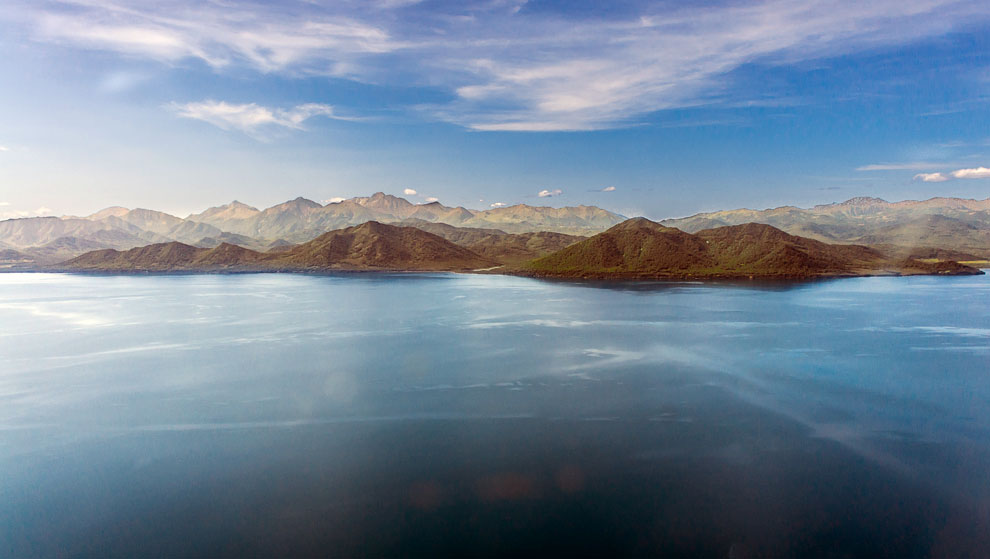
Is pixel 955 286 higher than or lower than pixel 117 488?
higher

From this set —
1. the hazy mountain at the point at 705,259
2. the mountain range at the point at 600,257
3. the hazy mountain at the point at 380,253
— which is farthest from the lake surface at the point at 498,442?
the hazy mountain at the point at 380,253

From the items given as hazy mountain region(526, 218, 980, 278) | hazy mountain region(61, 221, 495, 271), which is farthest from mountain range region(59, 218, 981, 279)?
hazy mountain region(61, 221, 495, 271)

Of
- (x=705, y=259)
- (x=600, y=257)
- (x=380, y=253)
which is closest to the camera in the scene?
(x=705, y=259)

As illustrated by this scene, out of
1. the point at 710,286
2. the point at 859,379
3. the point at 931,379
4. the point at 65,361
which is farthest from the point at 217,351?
the point at 710,286

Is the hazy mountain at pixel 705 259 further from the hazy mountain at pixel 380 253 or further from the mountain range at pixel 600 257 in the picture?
the hazy mountain at pixel 380 253

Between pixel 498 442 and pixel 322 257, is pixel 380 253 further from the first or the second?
pixel 498 442

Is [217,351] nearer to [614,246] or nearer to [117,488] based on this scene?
[117,488]

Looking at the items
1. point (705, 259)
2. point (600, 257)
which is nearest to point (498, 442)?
point (600, 257)
